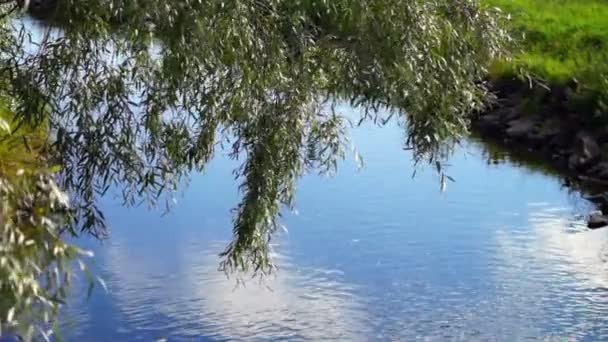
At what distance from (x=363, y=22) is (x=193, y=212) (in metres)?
5.97

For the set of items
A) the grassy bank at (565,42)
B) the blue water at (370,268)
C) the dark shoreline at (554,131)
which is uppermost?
the grassy bank at (565,42)

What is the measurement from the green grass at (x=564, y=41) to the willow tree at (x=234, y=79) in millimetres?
8188

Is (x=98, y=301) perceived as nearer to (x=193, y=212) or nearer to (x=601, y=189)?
(x=193, y=212)

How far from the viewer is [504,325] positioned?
7.91 metres

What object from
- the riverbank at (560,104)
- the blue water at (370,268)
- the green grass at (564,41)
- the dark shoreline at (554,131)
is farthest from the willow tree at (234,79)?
the green grass at (564,41)

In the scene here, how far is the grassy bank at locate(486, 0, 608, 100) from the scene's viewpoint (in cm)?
1430

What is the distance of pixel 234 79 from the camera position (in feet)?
15.3

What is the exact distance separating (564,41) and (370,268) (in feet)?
27.0

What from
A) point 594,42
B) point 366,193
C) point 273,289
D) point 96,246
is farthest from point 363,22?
point 594,42

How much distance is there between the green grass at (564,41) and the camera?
1439 cm

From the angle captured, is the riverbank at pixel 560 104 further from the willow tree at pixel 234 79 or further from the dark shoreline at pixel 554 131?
the willow tree at pixel 234 79

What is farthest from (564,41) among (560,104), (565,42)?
(560,104)

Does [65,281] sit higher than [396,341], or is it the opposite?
[65,281]

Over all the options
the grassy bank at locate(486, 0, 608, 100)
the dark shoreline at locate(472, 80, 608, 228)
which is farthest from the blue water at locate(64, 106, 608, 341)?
the grassy bank at locate(486, 0, 608, 100)
